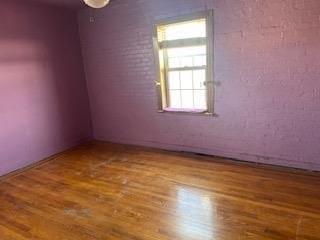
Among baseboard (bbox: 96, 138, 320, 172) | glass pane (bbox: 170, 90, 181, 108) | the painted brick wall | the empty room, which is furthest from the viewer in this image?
glass pane (bbox: 170, 90, 181, 108)

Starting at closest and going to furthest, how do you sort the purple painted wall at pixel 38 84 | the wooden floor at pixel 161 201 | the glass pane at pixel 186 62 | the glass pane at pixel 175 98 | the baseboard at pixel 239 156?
the wooden floor at pixel 161 201 → the baseboard at pixel 239 156 → the purple painted wall at pixel 38 84 → the glass pane at pixel 186 62 → the glass pane at pixel 175 98

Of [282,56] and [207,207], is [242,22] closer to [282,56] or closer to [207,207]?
[282,56]

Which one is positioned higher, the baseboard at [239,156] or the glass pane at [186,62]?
the glass pane at [186,62]

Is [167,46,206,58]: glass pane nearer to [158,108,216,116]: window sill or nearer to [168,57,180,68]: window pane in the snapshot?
[168,57,180,68]: window pane

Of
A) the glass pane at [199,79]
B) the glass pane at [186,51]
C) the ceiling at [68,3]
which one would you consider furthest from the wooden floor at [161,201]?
the ceiling at [68,3]

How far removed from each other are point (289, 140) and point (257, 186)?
76 cm

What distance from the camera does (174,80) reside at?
381 cm

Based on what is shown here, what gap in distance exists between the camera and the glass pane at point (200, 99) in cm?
362

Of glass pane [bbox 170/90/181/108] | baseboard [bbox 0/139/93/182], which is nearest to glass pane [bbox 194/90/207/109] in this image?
glass pane [bbox 170/90/181/108]

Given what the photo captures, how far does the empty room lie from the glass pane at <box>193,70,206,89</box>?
0.02m

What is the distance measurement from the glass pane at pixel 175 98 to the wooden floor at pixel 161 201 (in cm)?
82

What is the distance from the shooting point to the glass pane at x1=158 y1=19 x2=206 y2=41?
11.0ft

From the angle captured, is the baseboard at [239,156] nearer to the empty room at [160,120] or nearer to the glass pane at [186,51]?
the empty room at [160,120]

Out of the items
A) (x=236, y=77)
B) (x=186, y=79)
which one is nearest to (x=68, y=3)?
(x=186, y=79)
